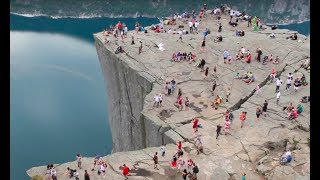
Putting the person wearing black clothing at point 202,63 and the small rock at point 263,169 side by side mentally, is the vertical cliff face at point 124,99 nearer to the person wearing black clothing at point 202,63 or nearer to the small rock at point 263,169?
the person wearing black clothing at point 202,63

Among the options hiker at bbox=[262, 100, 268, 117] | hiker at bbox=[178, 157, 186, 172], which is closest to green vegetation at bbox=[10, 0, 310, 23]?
hiker at bbox=[262, 100, 268, 117]

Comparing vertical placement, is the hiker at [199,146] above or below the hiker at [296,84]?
below

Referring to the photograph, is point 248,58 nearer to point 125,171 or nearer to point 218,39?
point 218,39

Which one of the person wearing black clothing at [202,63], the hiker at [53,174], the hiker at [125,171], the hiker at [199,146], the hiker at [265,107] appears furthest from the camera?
the person wearing black clothing at [202,63]

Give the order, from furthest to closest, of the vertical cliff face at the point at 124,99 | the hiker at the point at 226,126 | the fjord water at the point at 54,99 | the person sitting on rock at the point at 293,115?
the fjord water at the point at 54,99 < the vertical cliff face at the point at 124,99 < the person sitting on rock at the point at 293,115 < the hiker at the point at 226,126

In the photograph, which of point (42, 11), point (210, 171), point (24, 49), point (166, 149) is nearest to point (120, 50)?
point (166, 149)

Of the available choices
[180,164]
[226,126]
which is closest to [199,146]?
[180,164]

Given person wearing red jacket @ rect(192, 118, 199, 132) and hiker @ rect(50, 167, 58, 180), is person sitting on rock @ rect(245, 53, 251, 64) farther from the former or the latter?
hiker @ rect(50, 167, 58, 180)

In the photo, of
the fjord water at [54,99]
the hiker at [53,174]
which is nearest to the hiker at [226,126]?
the hiker at [53,174]
